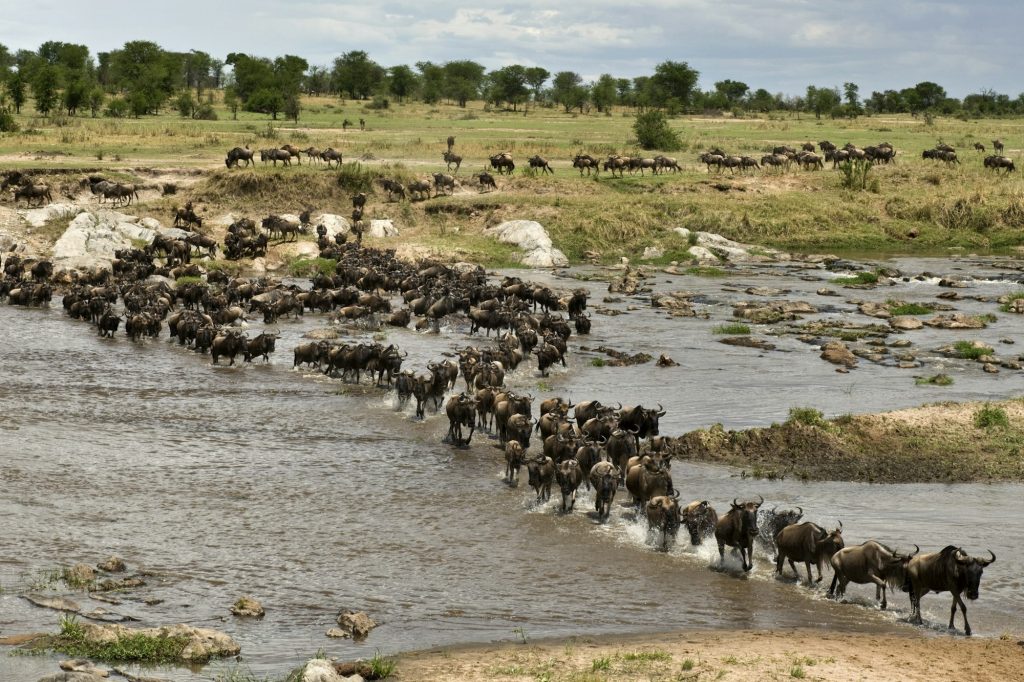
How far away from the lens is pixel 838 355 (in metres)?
28.8

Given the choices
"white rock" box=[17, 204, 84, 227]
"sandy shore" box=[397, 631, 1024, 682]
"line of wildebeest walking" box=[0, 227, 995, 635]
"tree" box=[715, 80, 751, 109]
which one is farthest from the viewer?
"tree" box=[715, 80, 751, 109]

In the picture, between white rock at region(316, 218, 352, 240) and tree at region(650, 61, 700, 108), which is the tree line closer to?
tree at region(650, 61, 700, 108)

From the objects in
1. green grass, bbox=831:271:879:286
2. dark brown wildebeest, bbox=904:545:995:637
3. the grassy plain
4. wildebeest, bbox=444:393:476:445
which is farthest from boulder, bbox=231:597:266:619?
green grass, bbox=831:271:879:286

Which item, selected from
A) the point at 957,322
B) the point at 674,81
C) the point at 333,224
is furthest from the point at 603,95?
the point at 957,322

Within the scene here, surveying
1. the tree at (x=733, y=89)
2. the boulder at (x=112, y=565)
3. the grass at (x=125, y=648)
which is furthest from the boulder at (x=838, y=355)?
the tree at (x=733, y=89)

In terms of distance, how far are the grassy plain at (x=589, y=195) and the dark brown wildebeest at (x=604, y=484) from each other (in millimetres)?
29354

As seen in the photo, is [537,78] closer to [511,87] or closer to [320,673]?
[511,87]

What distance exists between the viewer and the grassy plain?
4916 centimetres

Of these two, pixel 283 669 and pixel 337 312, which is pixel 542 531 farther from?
pixel 337 312

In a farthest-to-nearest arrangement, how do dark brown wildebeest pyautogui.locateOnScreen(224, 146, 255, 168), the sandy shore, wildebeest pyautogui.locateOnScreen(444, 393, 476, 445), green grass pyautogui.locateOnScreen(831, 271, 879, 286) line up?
dark brown wildebeest pyautogui.locateOnScreen(224, 146, 255, 168)
green grass pyautogui.locateOnScreen(831, 271, 879, 286)
wildebeest pyautogui.locateOnScreen(444, 393, 476, 445)
the sandy shore

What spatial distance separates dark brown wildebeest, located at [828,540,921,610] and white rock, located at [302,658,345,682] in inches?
250

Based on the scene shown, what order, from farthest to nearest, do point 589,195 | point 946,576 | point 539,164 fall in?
1. point 539,164
2. point 589,195
3. point 946,576

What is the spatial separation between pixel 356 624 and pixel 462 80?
12783cm

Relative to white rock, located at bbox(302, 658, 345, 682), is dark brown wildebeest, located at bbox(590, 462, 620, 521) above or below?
above
